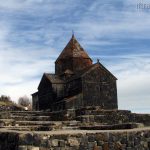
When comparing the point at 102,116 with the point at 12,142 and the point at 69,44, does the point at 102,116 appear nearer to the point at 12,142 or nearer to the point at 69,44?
the point at 12,142

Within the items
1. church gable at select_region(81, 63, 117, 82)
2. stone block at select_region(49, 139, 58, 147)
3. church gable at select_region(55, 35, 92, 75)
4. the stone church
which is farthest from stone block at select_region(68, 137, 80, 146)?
church gable at select_region(55, 35, 92, 75)

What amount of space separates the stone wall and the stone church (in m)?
23.7

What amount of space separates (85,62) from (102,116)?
24.3 meters

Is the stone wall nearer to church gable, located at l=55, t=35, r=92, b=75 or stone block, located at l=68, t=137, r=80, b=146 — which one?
stone block, located at l=68, t=137, r=80, b=146

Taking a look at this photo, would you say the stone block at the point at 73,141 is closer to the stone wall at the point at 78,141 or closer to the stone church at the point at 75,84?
the stone wall at the point at 78,141

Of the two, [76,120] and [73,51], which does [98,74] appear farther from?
[76,120]

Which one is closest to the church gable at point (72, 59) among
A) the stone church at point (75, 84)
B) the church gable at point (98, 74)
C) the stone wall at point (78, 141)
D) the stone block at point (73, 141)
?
the stone church at point (75, 84)

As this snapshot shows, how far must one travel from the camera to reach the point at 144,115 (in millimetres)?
16906

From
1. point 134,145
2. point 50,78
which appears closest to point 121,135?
point 134,145

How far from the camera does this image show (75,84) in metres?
34.9

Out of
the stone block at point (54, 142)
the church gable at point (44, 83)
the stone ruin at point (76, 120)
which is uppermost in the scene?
the church gable at point (44, 83)

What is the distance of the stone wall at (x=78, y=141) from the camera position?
657cm

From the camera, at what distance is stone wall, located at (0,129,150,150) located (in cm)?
657

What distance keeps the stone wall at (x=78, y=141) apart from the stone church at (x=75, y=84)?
23675 mm
